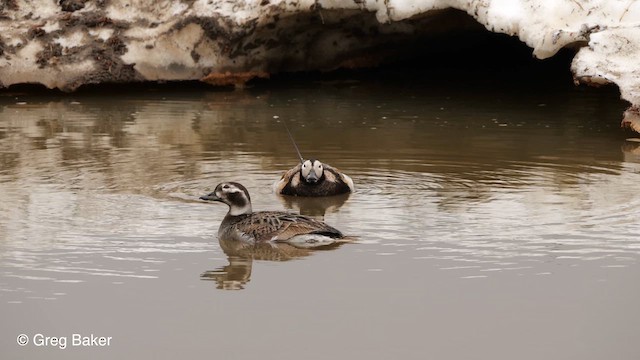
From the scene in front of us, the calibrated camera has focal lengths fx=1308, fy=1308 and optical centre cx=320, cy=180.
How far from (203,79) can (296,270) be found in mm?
8980

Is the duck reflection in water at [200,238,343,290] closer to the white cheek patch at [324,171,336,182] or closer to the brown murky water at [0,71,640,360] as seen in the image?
the brown murky water at [0,71,640,360]

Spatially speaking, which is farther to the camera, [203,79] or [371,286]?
[203,79]

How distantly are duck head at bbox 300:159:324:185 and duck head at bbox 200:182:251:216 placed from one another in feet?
3.95

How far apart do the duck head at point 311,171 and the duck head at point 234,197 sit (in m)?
1.20

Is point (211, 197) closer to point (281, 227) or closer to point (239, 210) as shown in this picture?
point (239, 210)

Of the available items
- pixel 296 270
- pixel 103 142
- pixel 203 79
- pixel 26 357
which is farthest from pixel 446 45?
pixel 26 357

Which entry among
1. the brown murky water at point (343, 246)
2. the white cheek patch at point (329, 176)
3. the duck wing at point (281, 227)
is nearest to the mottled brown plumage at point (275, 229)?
the duck wing at point (281, 227)

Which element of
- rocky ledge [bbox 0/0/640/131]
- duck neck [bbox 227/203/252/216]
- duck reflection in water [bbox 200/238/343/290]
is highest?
rocky ledge [bbox 0/0/640/131]

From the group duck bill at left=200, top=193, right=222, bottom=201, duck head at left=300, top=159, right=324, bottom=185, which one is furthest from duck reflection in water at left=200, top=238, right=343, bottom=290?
duck head at left=300, top=159, right=324, bottom=185

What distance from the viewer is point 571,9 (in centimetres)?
1276

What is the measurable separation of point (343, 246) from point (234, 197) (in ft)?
3.34

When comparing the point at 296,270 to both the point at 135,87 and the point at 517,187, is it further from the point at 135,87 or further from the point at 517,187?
the point at 135,87

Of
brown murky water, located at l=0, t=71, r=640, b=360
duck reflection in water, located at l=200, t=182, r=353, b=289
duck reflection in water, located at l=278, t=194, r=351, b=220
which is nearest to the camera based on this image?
brown murky water, located at l=0, t=71, r=640, b=360

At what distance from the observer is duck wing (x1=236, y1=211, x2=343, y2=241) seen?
8625 mm
